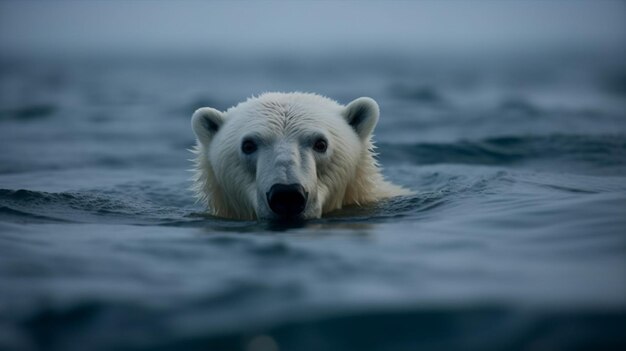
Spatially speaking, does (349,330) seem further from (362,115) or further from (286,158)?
(362,115)

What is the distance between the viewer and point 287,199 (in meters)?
5.48

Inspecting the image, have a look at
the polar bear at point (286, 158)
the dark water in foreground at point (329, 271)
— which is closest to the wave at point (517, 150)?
the dark water in foreground at point (329, 271)

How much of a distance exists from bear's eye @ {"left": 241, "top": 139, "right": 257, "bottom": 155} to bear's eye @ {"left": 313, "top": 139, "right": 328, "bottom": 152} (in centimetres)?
50

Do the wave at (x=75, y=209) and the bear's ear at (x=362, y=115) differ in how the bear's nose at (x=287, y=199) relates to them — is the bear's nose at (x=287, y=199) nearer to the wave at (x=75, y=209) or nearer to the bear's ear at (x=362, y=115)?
the wave at (x=75, y=209)

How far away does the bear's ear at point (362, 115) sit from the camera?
675 centimetres

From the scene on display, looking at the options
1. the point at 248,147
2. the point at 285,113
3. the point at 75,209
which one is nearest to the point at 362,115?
the point at 285,113

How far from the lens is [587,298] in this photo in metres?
3.51

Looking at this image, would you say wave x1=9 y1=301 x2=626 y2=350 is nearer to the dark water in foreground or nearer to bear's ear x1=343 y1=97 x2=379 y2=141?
the dark water in foreground

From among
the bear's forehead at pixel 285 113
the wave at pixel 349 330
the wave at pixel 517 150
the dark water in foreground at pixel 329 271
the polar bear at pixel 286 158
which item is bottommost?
the wave at pixel 349 330

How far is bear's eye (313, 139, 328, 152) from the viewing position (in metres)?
6.12

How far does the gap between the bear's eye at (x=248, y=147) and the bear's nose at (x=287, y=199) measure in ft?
2.33

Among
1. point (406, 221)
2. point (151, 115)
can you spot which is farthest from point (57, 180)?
point (151, 115)

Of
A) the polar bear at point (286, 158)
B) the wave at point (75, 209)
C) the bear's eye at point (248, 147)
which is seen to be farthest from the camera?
the wave at point (75, 209)

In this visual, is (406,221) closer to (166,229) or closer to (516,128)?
(166,229)
